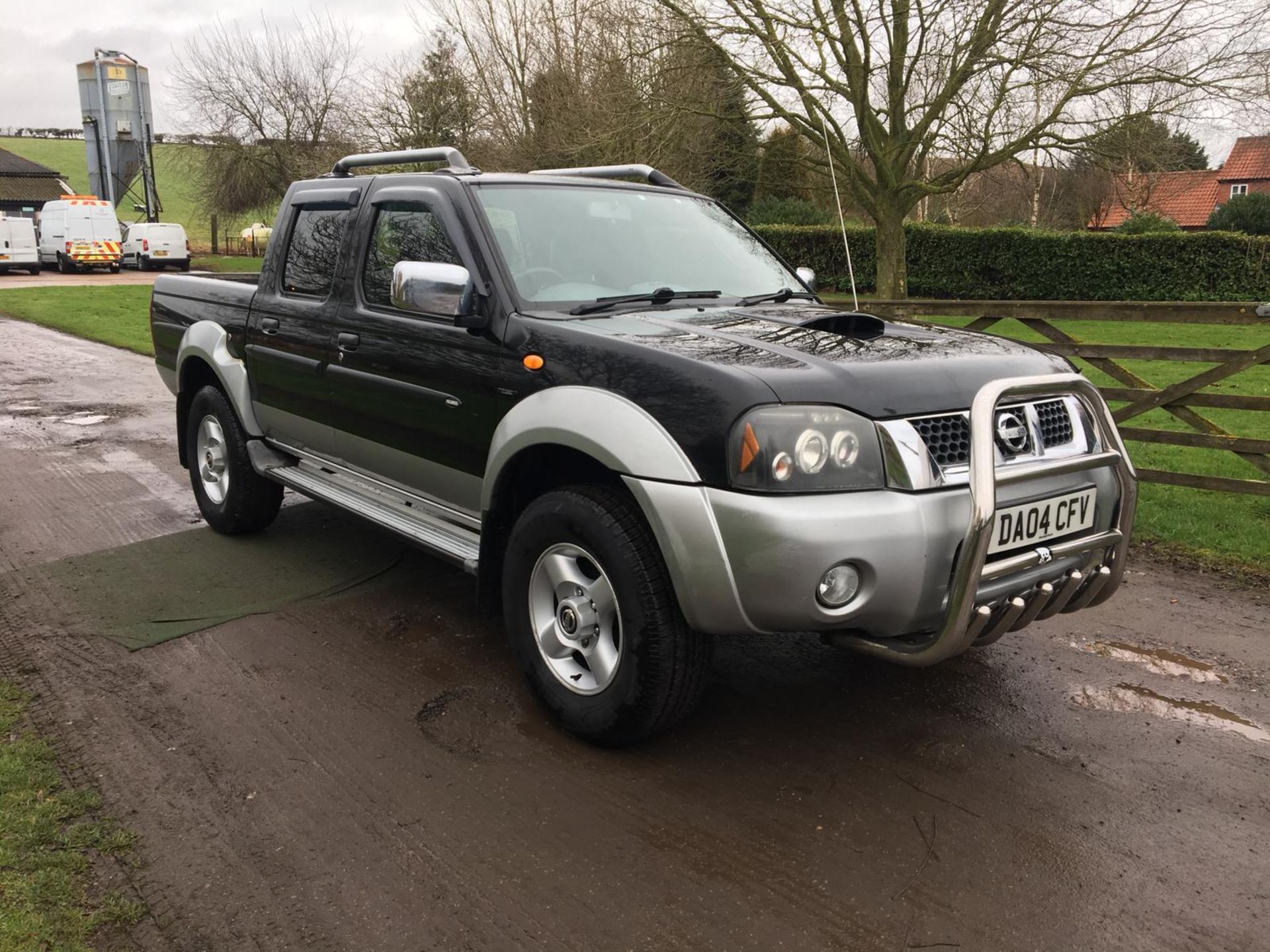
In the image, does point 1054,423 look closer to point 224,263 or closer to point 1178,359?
point 1178,359

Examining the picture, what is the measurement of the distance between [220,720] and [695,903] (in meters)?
2.00

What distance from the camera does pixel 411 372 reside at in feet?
13.8

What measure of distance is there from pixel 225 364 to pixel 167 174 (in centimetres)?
8458

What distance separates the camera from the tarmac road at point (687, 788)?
270cm

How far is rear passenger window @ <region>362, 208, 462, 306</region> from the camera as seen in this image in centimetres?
423

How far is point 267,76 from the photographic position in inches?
1718

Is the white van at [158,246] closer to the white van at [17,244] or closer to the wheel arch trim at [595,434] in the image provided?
the white van at [17,244]

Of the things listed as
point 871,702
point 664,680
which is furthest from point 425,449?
point 871,702

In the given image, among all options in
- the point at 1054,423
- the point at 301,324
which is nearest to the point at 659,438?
the point at 1054,423

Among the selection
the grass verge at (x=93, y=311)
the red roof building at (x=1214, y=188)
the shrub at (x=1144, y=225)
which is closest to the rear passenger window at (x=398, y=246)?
the grass verge at (x=93, y=311)

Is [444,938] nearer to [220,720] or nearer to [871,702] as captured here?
[220,720]

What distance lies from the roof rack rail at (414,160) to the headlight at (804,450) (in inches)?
75.6

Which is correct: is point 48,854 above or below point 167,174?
below

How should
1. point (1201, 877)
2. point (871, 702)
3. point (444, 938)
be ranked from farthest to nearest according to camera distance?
1. point (871, 702)
2. point (1201, 877)
3. point (444, 938)
